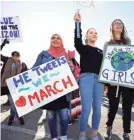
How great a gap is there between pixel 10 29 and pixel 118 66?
2.87 metres

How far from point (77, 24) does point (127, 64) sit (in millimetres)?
945

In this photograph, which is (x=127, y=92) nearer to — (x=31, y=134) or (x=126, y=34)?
(x=126, y=34)

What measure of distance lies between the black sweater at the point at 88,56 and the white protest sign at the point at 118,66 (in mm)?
129

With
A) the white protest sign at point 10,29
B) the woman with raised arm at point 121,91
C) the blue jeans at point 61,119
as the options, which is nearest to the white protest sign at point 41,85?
the blue jeans at point 61,119

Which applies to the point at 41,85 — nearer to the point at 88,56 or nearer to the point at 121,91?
the point at 88,56

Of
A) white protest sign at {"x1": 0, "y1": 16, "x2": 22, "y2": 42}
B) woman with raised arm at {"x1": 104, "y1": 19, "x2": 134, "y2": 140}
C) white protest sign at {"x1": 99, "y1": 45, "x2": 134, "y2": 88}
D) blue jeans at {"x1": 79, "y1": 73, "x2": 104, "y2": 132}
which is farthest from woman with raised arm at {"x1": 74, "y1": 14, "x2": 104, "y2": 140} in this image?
white protest sign at {"x1": 0, "y1": 16, "x2": 22, "y2": 42}

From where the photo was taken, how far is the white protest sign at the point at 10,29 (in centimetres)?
616

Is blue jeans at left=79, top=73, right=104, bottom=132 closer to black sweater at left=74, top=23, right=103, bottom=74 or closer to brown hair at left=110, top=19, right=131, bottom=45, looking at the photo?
black sweater at left=74, top=23, right=103, bottom=74

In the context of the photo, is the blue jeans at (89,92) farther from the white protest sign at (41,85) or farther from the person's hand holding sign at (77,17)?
the person's hand holding sign at (77,17)

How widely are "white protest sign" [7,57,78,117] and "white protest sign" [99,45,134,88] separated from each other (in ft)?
1.67

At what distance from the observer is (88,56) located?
411 cm

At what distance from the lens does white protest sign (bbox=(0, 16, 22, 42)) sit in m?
6.16

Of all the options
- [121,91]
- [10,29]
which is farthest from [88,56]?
[10,29]

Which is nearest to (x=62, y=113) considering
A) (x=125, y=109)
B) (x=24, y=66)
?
(x=125, y=109)
